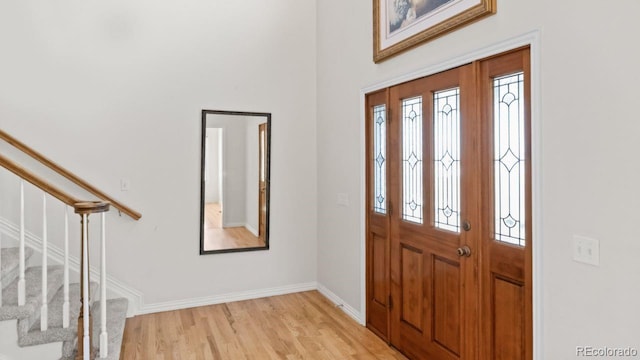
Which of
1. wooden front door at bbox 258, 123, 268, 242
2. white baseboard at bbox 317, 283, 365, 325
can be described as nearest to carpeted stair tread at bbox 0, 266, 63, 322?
wooden front door at bbox 258, 123, 268, 242

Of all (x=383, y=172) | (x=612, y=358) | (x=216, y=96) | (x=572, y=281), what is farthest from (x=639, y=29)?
(x=216, y=96)

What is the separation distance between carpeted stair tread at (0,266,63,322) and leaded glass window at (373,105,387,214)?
2487 millimetres

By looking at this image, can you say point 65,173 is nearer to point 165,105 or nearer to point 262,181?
point 165,105

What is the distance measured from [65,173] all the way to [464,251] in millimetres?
3261

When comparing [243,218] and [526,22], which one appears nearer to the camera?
[526,22]

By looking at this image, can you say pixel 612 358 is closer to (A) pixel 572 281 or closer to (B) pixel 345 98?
(A) pixel 572 281

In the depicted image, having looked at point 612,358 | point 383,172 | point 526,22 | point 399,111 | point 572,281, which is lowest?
point 612,358

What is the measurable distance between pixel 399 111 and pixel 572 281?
1.66 meters

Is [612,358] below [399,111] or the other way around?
below

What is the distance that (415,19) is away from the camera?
109 inches

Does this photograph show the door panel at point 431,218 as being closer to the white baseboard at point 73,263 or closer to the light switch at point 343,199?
the light switch at point 343,199

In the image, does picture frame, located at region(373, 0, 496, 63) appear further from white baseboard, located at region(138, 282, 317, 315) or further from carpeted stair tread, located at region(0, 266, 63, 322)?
carpeted stair tread, located at region(0, 266, 63, 322)

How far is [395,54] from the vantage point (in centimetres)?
300

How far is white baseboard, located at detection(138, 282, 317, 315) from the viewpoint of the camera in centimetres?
383
